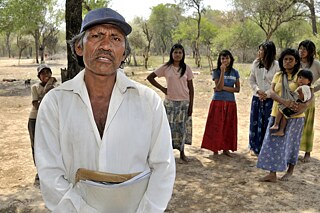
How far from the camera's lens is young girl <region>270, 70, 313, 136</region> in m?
3.83

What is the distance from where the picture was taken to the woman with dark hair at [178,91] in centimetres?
479

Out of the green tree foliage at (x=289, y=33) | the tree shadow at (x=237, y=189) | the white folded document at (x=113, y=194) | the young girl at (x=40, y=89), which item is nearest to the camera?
the white folded document at (x=113, y=194)

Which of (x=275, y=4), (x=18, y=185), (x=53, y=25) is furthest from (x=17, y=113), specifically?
(x=53, y=25)

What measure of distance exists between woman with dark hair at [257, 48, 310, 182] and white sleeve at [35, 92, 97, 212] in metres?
3.01

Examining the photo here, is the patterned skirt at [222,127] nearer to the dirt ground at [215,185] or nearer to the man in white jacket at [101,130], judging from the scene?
the dirt ground at [215,185]

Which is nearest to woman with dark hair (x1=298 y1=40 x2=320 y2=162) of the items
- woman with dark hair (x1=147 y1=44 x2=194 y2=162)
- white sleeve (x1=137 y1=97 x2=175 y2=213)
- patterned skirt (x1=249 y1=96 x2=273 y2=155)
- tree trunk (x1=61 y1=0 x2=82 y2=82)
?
patterned skirt (x1=249 y1=96 x2=273 y2=155)

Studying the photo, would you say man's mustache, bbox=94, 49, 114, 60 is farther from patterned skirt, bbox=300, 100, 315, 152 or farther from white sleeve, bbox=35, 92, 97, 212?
patterned skirt, bbox=300, 100, 315, 152

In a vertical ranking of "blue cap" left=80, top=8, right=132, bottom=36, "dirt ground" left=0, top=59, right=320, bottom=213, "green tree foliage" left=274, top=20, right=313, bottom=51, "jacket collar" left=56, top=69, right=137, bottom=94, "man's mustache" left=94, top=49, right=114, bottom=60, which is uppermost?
"green tree foliage" left=274, top=20, right=313, bottom=51

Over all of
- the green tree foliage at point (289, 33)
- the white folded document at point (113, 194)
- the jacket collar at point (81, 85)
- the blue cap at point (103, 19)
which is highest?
the green tree foliage at point (289, 33)

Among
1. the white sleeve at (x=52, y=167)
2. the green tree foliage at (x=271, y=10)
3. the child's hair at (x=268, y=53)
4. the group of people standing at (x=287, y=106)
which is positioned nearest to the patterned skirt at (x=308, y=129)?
the group of people standing at (x=287, y=106)

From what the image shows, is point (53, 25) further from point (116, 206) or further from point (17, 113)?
point (116, 206)

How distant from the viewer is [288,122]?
3984 mm

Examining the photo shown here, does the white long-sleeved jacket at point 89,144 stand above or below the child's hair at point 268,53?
below

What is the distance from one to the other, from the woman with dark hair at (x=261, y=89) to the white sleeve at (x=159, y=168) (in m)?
3.35
